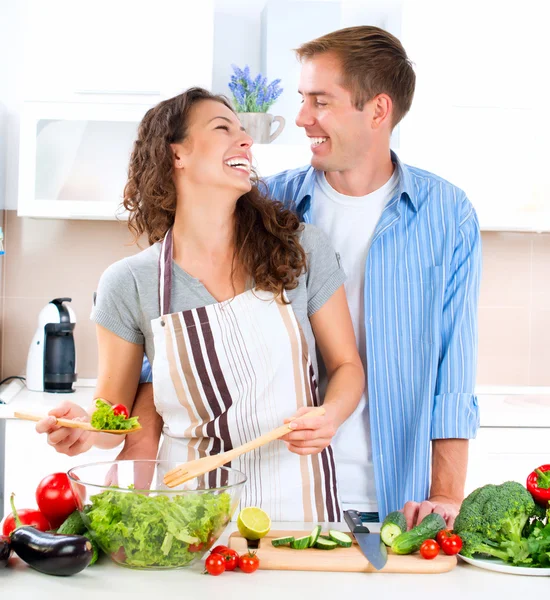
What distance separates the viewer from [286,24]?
319cm

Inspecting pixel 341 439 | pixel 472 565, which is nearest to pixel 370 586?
pixel 472 565

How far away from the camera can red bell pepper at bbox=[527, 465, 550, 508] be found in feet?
3.98

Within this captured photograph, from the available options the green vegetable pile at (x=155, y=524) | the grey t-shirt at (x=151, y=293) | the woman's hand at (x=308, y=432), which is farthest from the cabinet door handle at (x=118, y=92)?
the green vegetable pile at (x=155, y=524)

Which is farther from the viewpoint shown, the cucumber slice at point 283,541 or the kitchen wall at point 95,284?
the kitchen wall at point 95,284

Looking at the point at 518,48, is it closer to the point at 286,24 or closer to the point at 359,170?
the point at 286,24

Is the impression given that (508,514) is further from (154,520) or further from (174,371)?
(174,371)

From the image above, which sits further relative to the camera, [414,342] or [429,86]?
[429,86]

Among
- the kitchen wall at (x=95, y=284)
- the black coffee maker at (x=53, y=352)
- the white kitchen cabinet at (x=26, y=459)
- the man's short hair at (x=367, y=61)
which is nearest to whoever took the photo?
the man's short hair at (x=367, y=61)

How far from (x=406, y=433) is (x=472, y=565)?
0.57 meters

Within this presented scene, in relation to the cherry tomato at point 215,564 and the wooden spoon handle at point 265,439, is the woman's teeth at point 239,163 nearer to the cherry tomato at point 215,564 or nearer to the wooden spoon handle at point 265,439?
the wooden spoon handle at point 265,439

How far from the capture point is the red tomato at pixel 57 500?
1246 mm

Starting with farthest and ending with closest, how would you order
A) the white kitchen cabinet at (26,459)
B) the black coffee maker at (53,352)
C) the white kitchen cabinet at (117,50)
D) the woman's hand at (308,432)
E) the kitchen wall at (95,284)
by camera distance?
the kitchen wall at (95,284)
the black coffee maker at (53,352)
the white kitchen cabinet at (117,50)
the white kitchen cabinet at (26,459)
the woman's hand at (308,432)

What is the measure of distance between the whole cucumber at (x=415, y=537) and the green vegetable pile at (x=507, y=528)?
4 cm

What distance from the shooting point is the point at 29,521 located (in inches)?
49.2
